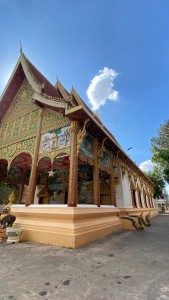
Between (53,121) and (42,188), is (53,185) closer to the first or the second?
(42,188)

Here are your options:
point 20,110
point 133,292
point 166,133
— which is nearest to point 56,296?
point 133,292

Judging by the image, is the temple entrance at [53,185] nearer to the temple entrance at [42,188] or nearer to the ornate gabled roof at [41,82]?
the temple entrance at [42,188]

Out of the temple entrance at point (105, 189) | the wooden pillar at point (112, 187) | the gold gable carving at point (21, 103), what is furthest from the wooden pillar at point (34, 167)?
the temple entrance at point (105, 189)

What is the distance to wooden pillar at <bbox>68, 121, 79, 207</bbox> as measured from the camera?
15.7ft

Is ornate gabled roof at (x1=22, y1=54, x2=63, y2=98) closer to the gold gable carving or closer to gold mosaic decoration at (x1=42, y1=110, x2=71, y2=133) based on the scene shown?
the gold gable carving

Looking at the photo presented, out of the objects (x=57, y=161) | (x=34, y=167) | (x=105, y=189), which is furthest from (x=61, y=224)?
(x=105, y=189)

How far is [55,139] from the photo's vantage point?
243 inches

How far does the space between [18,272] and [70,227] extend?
6.04ft

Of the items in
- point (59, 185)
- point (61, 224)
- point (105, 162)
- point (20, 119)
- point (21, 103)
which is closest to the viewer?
point (61, 224)

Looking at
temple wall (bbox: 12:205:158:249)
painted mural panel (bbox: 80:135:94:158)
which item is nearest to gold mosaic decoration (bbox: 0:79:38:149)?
painted mural panel (bbox: 80:135:94:158)

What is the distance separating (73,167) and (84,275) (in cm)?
306

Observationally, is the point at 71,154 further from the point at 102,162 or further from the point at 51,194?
the point at 51,194

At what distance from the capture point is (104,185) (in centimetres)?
1014

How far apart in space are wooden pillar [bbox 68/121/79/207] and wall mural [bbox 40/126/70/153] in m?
0.35
